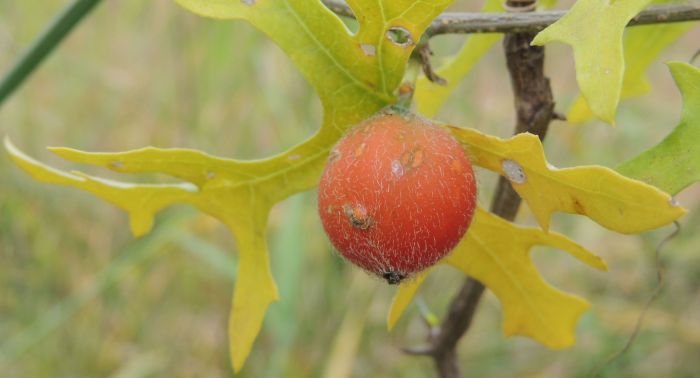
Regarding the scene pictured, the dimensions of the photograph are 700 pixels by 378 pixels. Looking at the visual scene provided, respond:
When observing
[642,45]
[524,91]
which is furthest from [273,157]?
[642,45]

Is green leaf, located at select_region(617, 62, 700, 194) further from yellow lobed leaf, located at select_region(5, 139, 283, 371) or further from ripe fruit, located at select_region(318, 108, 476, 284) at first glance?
yellow lobed leaf, located at select_region(5, 139, 283, 371)

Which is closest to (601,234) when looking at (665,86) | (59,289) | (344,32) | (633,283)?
(633,283)

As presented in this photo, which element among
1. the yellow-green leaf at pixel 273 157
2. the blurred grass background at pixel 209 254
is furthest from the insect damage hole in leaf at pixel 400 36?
the blurred grass background at pixel 209 254

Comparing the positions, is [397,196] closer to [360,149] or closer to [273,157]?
[360,149]

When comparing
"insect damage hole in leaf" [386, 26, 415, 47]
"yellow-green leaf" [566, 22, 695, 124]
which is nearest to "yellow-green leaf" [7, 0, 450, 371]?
"insect damage hole in leaf" [386, 26, 415, 47]

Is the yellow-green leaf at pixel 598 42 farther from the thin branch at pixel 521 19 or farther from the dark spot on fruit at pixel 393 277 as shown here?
the dark spot on fruit at pixel 393 277

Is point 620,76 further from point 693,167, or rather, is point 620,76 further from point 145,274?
point 145,274
